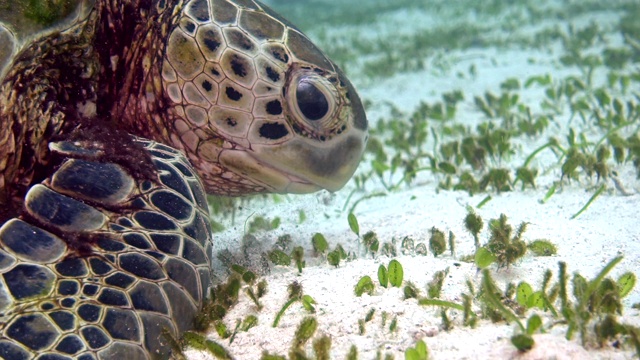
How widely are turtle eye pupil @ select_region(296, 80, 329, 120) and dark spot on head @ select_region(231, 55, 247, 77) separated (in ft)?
Result: 0.83

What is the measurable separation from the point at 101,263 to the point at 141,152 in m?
0.55

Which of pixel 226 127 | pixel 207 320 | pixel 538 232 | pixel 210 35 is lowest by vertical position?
pixel 207 320

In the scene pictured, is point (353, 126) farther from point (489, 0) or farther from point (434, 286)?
point (489, 0)

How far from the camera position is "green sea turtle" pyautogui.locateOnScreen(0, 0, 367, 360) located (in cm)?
148

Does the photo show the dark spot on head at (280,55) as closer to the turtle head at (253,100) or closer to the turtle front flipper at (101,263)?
the turtle head at (253,100)

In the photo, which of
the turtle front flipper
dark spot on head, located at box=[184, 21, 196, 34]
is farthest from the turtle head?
the turtle front flipper

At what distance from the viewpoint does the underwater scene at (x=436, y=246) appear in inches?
55.6

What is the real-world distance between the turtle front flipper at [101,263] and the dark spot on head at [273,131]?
44 cm

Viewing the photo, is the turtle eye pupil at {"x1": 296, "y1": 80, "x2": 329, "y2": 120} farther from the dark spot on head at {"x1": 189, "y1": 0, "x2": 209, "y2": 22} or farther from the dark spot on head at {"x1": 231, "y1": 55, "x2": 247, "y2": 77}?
the dark spot on head at {"x1": 189, "y1": 0, "x2": 209, "y2": 22}

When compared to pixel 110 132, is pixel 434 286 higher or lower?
lower

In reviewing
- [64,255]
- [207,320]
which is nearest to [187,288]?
[207,320]

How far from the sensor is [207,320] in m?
1.65

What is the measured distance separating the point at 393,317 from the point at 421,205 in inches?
49.7

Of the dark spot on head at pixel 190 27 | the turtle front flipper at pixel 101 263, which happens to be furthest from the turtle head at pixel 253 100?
the turtle front flipper at pixel 101 263
